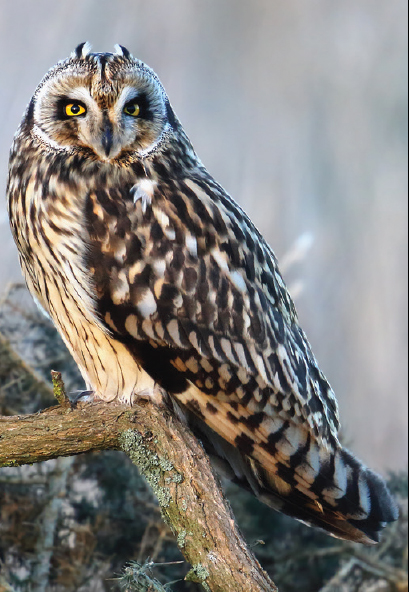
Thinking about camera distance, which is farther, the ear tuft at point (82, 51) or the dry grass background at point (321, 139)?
the dry grass background at point (321, 139)

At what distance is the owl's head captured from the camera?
115 cm

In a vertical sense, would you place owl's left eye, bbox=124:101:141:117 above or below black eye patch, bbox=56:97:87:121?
above

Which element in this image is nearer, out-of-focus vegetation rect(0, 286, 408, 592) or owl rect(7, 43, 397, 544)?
owl rect(7, 43, 397, 544)

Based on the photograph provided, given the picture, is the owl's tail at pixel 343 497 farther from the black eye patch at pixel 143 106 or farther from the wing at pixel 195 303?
the black eye patch at pixel 143 106

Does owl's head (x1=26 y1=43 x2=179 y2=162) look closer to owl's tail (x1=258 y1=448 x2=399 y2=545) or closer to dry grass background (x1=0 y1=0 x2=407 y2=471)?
owl's tail (x1=258 y1=448 x2=399 y2=545)

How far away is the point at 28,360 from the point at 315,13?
5.86 ft

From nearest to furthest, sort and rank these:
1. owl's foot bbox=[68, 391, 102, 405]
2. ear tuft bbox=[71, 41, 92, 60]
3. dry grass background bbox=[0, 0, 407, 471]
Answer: ear tuft bbox=[71, 41, 92, 60] → owl's foot bbox=[68, 391, 102, 405] → dry grass background bbox=[0, 0, 407, 471]

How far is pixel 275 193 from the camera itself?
8.20 ft

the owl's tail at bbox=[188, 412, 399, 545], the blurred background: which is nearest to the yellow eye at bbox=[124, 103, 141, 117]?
the owl's tail at bbox=[188, 412, 399, 545]

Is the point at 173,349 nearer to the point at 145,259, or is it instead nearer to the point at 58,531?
the point at 145,259

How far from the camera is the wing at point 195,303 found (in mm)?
1177

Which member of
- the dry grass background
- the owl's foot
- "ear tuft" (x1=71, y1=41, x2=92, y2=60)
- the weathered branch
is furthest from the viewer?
the dry grass background

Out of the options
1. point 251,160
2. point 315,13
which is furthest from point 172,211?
point 315,13

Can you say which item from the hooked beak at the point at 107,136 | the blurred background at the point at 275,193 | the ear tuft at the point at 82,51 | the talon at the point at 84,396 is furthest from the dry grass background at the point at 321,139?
the talon at the point at 84,396
